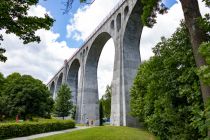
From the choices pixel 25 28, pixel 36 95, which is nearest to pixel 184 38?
pixel 25 28

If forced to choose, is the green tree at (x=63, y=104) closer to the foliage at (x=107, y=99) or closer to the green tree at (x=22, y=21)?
the foliage at (x=107, y=99)

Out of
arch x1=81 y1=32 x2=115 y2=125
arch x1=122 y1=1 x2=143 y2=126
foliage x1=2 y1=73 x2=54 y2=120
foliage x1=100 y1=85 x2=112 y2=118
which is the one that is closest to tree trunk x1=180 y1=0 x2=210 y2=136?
arch x1=122 y1=1 x2=143 y2=126

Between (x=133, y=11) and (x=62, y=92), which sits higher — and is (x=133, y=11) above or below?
above

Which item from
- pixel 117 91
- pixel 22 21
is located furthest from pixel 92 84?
pixel 22 21

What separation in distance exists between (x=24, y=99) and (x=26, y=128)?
1493 cm

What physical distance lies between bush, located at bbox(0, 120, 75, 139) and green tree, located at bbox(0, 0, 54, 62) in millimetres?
12585

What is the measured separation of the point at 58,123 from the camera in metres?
26.0

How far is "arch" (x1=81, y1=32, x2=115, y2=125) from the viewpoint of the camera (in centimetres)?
4184

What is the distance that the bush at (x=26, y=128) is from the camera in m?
18.8

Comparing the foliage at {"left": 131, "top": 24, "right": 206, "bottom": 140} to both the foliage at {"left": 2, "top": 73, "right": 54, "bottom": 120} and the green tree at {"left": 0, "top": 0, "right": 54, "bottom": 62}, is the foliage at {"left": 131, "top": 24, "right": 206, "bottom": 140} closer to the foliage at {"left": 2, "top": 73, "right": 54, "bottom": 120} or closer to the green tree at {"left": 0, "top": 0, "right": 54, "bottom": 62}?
the green tree at {"left": 0, "top": 0, "right": 54, "bottom": 62}

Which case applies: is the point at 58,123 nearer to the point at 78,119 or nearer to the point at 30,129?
the point at 30,129

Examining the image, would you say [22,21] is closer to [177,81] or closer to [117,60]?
[177,81]

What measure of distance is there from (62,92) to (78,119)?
6.75 m

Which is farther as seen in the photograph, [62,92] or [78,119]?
[62,92]
